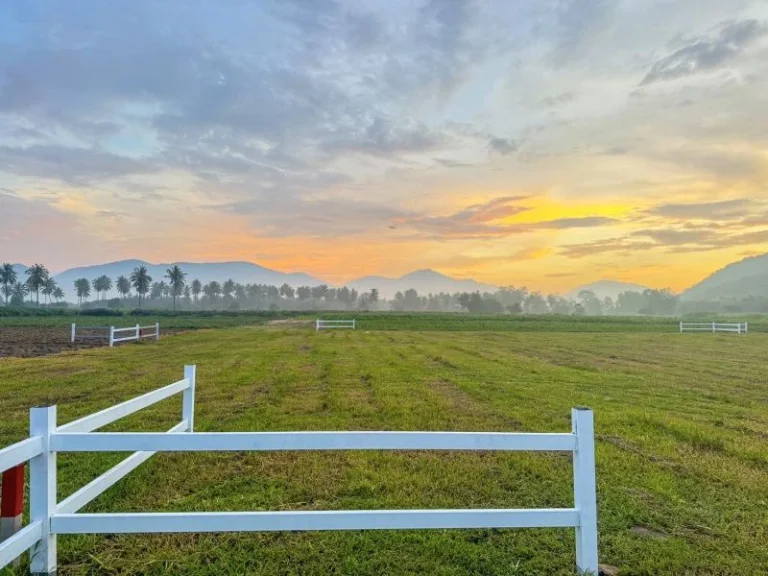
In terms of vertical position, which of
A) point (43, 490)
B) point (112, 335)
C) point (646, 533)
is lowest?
point (646, 533)

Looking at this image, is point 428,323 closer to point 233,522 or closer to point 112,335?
point 112,335

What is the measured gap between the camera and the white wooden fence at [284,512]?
296cm

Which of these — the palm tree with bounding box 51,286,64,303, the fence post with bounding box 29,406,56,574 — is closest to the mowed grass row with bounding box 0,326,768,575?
the fence post with bounding box 29,406,56,574

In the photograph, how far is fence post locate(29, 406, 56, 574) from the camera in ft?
9.56

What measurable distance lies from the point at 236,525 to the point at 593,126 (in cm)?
2411

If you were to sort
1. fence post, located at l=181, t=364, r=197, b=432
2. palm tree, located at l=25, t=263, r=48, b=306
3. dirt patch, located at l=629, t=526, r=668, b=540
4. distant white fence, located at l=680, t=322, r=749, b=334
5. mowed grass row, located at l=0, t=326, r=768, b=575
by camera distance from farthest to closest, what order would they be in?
palm tree, located at l=25, t=263, r=48, b=306, distant white fence, located at l=680, t=322, r=749, b=334, fence post, located at l=181, t=364, r=197, b=432, dirt patch, located at l=629, t=526, r=668, b=540, mowed grass row, located at l=0, t=326, r=768, b=575

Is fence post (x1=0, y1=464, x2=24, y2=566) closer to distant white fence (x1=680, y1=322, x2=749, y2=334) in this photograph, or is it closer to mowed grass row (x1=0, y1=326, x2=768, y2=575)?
mowed grass row (x1=0, y1=326, x2=768, y2=575)

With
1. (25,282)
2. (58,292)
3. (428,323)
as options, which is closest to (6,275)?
(25,282)

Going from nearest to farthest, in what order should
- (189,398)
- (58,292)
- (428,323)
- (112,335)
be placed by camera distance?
(189,398) → (112,335) → (428,323) → (58,292)

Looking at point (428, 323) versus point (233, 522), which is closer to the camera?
point (233, 522)

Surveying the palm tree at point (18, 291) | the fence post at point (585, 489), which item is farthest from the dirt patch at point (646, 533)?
the palm tree at point (18, 291)

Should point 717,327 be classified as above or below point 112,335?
below

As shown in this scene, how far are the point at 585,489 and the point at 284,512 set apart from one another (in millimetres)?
2233

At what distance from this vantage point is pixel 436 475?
539 cm
